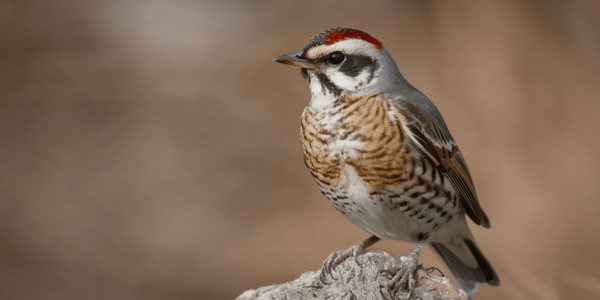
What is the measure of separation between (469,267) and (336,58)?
4.11ft

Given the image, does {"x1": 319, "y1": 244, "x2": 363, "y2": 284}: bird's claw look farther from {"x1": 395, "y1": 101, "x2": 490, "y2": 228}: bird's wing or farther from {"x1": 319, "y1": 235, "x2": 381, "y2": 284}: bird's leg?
{"x1": 395, "y1": 101, "x2": 490, "y2": 228}: bird's wing

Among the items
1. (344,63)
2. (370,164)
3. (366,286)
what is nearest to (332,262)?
(366,286)

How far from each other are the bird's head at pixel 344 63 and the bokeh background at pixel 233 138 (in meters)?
2.71

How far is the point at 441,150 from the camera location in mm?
3963

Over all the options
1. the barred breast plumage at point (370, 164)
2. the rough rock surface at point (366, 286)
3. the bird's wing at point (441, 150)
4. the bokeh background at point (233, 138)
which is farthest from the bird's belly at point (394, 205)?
the bokeh background at point (233, 138)

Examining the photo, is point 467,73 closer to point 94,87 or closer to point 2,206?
point 94,87

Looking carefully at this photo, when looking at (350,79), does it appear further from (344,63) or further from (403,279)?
(403,279)

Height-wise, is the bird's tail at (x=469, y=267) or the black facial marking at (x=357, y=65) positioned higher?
the black facial marking at (x=357, y=65)

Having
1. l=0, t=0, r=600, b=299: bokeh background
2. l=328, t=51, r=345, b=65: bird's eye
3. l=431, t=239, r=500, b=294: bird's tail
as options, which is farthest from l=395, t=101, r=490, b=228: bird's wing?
l=0, t=0, r=600, b=299: bokeh background

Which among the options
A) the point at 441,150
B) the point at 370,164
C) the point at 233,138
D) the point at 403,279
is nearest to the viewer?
the point at 403,279

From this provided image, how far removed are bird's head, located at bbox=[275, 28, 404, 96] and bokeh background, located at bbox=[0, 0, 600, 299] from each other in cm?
271

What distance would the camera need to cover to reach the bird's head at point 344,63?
3748 mm

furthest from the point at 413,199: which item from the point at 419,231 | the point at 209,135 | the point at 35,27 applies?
the point at 35,27

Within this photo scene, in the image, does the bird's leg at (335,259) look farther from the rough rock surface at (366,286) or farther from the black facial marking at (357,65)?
the black facial marking at (357,65)
